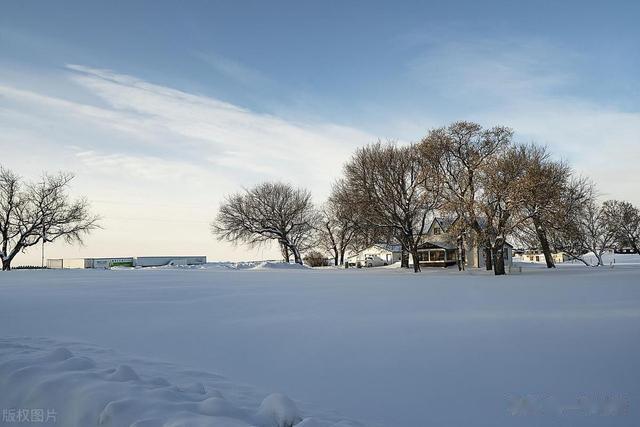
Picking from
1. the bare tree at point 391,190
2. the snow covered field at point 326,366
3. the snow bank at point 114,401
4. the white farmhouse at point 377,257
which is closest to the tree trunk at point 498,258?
the bare tree at point 391,190

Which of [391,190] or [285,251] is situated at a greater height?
[391,190]

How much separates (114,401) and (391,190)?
132 ft

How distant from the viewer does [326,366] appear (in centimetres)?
705

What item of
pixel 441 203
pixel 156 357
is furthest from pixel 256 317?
pixel 441 203

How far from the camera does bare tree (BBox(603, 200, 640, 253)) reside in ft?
197

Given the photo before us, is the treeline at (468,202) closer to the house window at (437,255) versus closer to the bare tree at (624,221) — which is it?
the bare tree at (624,221)

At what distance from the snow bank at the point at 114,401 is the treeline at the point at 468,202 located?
104 ft

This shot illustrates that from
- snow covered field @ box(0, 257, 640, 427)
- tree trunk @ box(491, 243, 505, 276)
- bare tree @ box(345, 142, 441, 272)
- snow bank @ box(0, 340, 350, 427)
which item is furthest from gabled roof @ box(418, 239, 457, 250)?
snow bank @ box(0, 340, 350, 427)

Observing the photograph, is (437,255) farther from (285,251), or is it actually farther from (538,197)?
(538,197)

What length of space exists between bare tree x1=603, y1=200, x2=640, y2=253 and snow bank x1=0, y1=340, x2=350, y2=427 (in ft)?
214

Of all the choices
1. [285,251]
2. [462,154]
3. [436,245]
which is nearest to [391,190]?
[462,154]

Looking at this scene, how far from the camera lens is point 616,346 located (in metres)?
7.91

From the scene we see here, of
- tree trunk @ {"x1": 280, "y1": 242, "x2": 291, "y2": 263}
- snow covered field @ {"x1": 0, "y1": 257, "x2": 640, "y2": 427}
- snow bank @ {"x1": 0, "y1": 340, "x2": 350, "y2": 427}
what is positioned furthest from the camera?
tree trunk @ {"x1": 280, "y1": 242, "x2": 291, "y2": 263}

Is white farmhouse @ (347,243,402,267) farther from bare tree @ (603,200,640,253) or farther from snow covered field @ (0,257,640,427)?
snow covered field @ (0,257,640,427)
